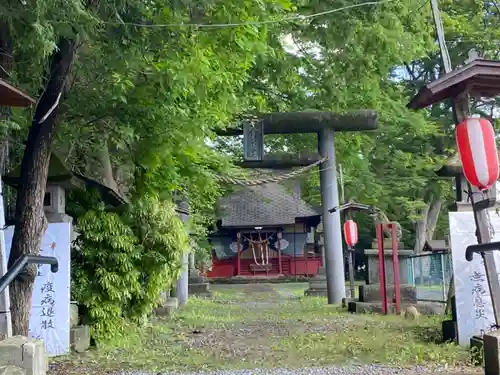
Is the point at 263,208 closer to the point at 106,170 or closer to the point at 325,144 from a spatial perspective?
the point at 325,144

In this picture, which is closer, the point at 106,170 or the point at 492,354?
the point at 492,354

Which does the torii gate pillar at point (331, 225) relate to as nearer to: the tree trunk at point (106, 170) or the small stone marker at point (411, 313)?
the small stone marker at point (411, 313)

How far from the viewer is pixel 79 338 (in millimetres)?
8000

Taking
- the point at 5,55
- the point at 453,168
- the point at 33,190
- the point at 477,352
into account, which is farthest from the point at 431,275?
the point at 5,55

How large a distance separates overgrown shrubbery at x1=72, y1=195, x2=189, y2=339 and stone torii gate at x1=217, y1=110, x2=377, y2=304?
5074 millimetres

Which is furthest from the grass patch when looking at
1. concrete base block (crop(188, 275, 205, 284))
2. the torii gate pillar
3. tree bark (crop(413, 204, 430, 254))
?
tree bark (crop(413, 204, 430, 254))

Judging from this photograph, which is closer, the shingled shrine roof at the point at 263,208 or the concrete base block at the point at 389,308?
the concrete base block at the point at 389,308

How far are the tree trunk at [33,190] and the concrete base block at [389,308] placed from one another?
8808 millimetres

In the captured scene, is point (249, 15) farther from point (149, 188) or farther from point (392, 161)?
point (392, 161)

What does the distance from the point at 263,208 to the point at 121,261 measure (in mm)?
23428

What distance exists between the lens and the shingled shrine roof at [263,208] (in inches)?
1222

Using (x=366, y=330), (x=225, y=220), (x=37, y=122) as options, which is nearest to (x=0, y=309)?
(x=37, y=122)

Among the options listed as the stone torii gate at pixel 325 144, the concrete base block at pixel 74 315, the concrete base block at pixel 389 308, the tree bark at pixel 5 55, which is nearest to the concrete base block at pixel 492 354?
the tree bark at pixel 5 55

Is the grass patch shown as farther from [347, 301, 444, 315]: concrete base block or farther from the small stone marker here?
[347, 301, 444, 315]: concrete base block
